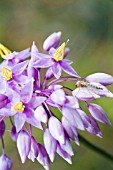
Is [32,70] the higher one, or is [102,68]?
[32,70]

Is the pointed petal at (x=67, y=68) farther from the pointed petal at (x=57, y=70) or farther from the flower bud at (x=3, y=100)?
the flower bud at (x=3, y=100)

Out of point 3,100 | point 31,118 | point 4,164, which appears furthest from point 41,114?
point 4,164

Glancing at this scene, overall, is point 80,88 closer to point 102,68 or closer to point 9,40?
point 102,68

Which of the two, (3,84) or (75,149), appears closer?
(3,84)

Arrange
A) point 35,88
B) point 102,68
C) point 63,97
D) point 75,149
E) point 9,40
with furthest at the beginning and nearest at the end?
point 9,40 → point 102,68 → point 75,149 → point 35,88 → point 63,97

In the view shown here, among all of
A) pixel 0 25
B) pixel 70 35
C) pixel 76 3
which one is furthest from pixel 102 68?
pixel 0 25

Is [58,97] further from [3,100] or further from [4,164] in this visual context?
[4,164]

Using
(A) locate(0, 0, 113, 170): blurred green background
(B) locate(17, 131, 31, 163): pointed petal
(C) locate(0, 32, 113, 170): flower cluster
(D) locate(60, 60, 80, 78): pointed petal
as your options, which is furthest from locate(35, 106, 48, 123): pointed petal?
(A) locate(0, 0, 113, 170): blurred green background
